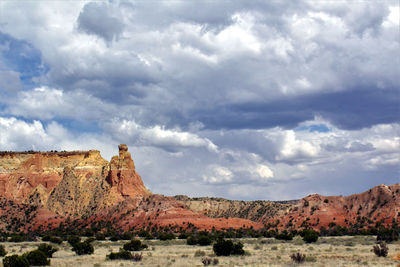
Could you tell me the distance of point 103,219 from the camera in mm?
108688

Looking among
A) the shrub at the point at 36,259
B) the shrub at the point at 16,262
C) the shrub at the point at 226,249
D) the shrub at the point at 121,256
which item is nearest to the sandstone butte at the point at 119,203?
the shrub at the point at 226,249

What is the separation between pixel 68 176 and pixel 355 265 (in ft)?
374

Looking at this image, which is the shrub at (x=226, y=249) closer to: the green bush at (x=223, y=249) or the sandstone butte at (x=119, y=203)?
the green bush at (x=223, y=249)

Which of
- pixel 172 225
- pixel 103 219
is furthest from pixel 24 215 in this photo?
pixel 172 225

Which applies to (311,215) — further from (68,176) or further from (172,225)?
(68,176)

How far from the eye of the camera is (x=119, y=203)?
383 ft

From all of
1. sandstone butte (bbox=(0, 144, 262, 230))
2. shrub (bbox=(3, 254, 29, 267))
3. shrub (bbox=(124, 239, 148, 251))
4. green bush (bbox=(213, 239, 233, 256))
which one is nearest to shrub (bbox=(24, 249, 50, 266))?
shrub (bbox=(3, 254, 29, 267))

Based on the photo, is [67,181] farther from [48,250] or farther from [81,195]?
[48,250]

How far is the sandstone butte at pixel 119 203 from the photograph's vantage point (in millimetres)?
98375

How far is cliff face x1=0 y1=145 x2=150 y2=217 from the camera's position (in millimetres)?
120312

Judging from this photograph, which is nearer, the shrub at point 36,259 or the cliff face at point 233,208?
the shrub at point 36,259

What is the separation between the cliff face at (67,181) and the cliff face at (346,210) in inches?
1707

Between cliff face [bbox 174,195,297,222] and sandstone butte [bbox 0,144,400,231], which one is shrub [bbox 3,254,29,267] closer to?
sandstone butte [bbox 0,144,400,231]

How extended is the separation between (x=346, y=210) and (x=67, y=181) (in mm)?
80252
